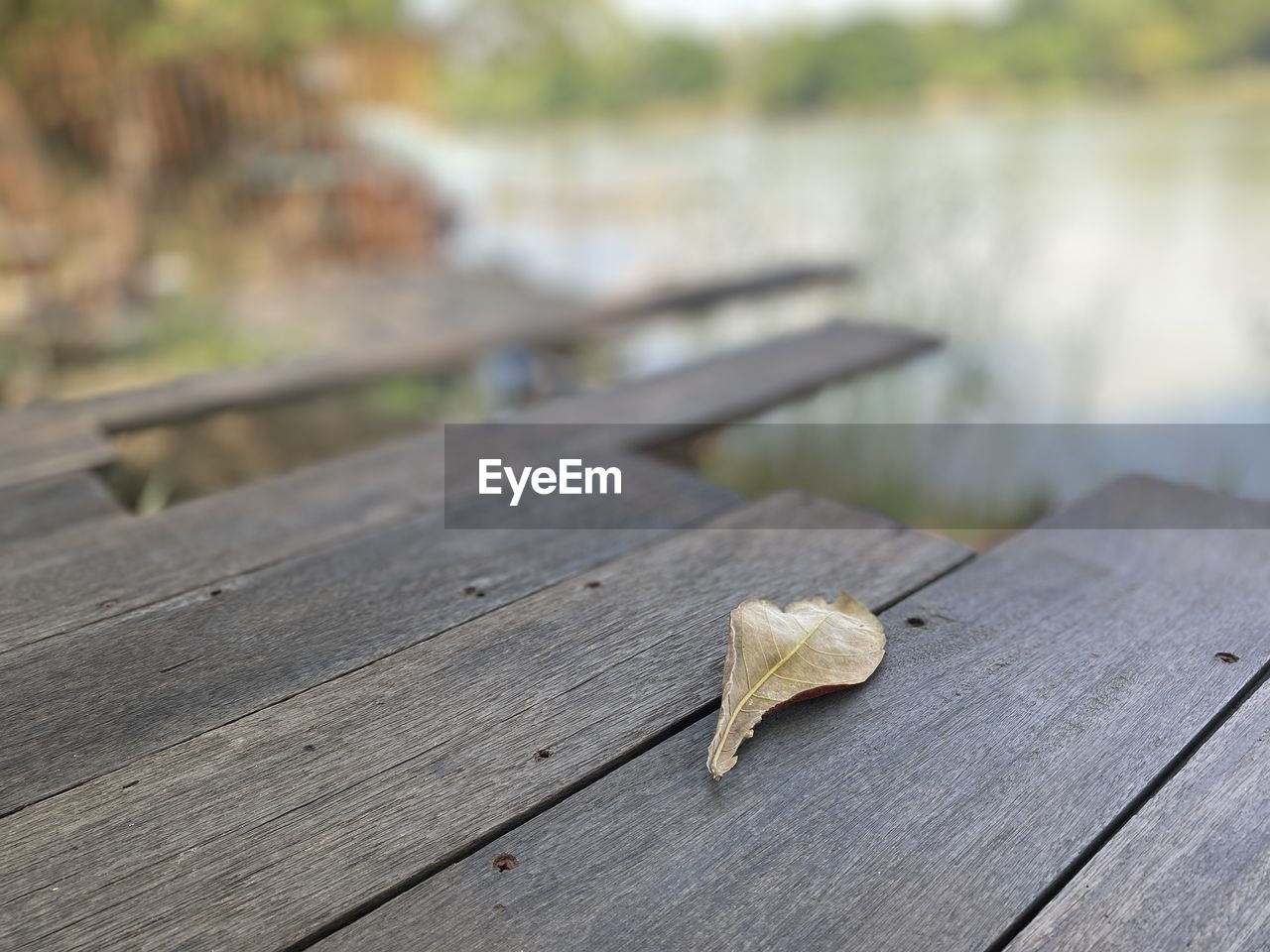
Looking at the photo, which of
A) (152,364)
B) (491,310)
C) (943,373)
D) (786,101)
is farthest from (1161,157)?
(152,364)

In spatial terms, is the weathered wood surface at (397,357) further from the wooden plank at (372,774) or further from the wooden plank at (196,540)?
the wooden plank at (372,774)

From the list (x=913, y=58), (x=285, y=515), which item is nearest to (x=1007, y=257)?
(x=913, y=58)

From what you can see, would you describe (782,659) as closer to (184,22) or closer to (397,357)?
(397,357)

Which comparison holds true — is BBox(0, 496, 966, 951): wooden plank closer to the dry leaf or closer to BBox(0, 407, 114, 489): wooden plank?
the dry leaf

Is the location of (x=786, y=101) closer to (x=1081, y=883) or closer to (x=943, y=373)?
(x=943, y=373)

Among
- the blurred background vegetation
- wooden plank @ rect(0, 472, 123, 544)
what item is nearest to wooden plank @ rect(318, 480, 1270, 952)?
wooden plank @ rect(0, 472, 123, 544)
